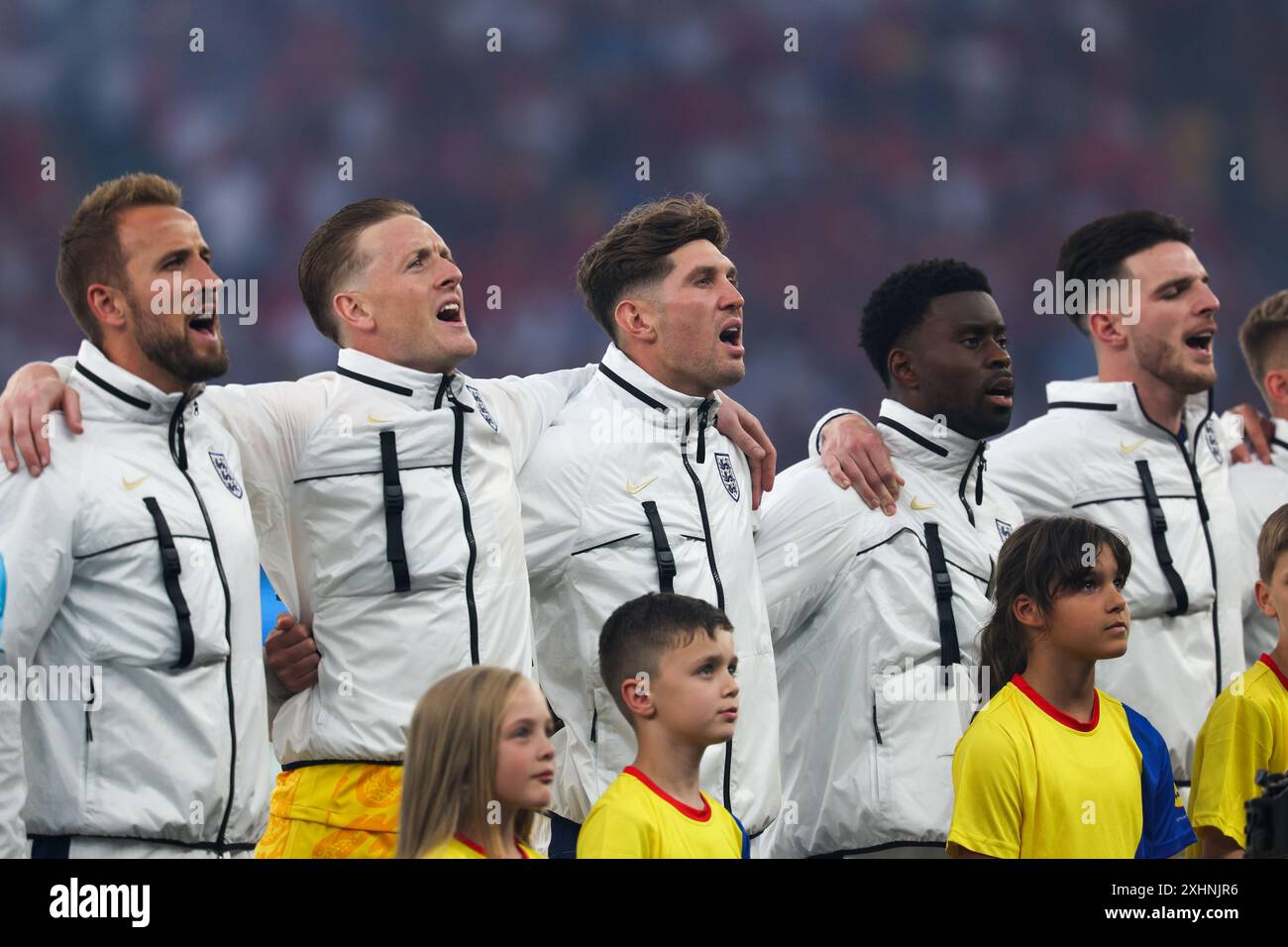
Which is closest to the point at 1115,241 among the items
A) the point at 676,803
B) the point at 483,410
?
the point at 483,410

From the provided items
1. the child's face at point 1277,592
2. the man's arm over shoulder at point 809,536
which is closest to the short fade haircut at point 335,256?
the man's arm over shoulder at point 809,536

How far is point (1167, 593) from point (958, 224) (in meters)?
4.08

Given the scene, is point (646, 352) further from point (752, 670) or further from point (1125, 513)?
point (1125, 513)

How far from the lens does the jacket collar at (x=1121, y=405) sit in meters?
4.63

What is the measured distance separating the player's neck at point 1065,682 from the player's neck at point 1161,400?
128 centimetres

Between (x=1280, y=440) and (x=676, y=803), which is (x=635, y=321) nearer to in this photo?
(x=676, y=803)

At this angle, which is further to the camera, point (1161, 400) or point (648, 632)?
point (1161, 400)

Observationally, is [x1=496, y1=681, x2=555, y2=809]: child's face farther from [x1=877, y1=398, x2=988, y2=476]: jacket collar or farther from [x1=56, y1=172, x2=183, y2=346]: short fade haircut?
[x1=877, y1=398, x2=988, y2=476]: jacket collar

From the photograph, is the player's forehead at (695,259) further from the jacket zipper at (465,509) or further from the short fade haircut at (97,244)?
the short fade haircut at (97,244)

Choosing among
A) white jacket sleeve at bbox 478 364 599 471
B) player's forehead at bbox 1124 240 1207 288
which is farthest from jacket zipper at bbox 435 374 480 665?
player's forehead at bbox 1124 240 1207 288

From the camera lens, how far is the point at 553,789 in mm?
3799

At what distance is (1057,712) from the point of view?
138 inches

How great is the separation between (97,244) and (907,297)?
1.96 metres
